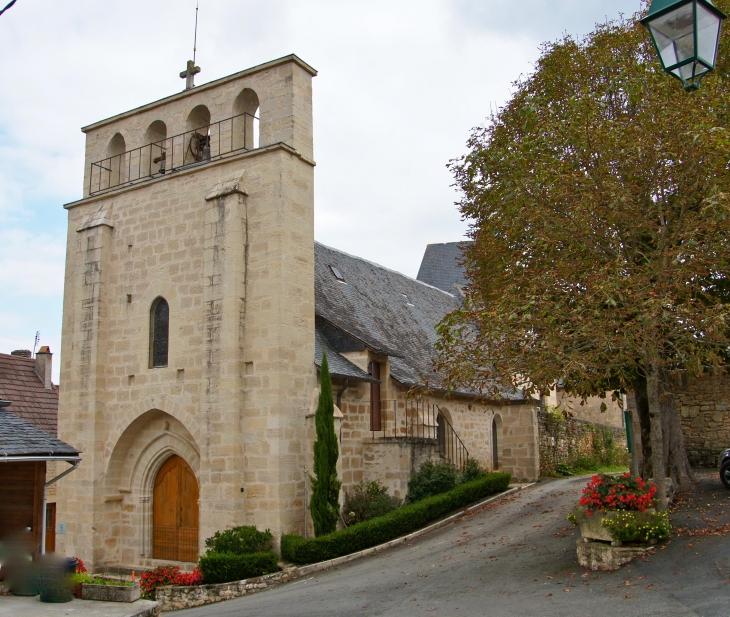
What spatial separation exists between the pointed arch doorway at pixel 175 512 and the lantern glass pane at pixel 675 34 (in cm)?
1278

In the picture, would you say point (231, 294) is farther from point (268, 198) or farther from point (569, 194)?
point (569, 194)

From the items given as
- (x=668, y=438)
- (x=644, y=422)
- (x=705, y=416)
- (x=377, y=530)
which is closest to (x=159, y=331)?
(x=377, y=530)

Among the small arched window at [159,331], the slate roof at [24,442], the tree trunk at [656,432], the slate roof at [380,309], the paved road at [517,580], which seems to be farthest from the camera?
the slate roof at [380,309]

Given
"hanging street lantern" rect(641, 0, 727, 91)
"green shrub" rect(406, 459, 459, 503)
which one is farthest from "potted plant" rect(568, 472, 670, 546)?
"hanging street lantern" rect(641, 0, 727, 91)

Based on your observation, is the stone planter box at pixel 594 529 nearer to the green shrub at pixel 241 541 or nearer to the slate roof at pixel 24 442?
the green shrub at pixel 241 541

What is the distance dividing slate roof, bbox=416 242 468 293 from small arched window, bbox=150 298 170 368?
19.0 metres

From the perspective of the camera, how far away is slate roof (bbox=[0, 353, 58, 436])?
22406mm

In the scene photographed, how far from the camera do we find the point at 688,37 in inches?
210

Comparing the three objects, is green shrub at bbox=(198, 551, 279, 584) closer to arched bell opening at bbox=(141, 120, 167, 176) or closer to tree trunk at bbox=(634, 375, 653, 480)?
tree trunk at bbox=(634, 375, 653, 480)

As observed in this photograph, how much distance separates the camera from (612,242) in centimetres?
1111

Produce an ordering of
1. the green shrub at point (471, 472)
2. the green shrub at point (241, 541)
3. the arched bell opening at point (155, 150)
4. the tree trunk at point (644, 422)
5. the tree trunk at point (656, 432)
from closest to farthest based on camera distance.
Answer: the tree trunk at point (656, 432) < the green shrub at point (241, 541) < the tree trunk at point (644, 422) < the arched bell opening at point (155, 150) < the green shrub at point (471, 472)

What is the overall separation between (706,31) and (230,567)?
1083 centimetres

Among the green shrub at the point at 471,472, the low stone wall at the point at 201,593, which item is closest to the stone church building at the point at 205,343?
the low stone wall at the point at 201,593

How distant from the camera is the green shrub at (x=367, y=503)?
1512 centimetres
